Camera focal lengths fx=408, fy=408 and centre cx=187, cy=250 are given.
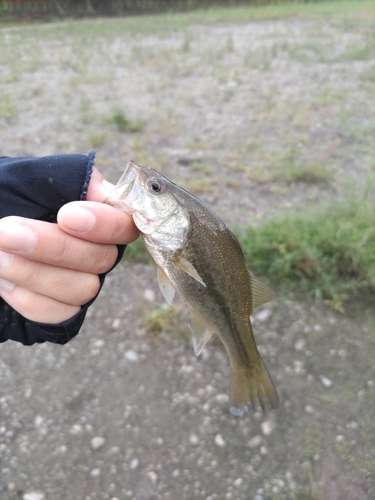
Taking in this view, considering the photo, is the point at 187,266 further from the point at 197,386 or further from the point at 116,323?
the point at 116,323

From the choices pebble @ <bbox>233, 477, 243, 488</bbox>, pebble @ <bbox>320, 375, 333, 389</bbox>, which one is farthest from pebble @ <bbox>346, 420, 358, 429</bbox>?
pebble @ <bbox>233, 477, 243, 488</bbox>

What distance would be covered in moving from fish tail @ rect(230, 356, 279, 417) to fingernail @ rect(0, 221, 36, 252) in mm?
1127

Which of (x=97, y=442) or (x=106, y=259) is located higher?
(x=106, y=259)

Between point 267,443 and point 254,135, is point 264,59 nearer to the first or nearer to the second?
point 254,135

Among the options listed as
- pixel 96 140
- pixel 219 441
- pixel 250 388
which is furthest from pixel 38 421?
pixel 96 140

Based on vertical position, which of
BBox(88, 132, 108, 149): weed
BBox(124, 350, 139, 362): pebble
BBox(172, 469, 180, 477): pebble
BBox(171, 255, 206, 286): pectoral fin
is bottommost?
BBox(172, 469, 180, 477): pebble

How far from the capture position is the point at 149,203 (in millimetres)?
1551

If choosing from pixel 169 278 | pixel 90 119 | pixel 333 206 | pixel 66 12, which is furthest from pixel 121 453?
pixel 66 12

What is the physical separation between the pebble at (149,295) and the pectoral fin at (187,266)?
199 centimetres

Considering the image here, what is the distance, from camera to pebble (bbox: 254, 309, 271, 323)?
3338mm

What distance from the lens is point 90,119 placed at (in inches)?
274

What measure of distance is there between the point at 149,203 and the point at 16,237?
49cm

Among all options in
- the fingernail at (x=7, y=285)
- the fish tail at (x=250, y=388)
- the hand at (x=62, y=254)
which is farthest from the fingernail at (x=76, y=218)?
the fish tail at (x=250, y=388)

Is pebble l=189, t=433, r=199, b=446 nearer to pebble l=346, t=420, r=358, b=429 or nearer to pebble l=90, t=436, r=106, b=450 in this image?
pebble l=90, t=436, r=106, b=450
